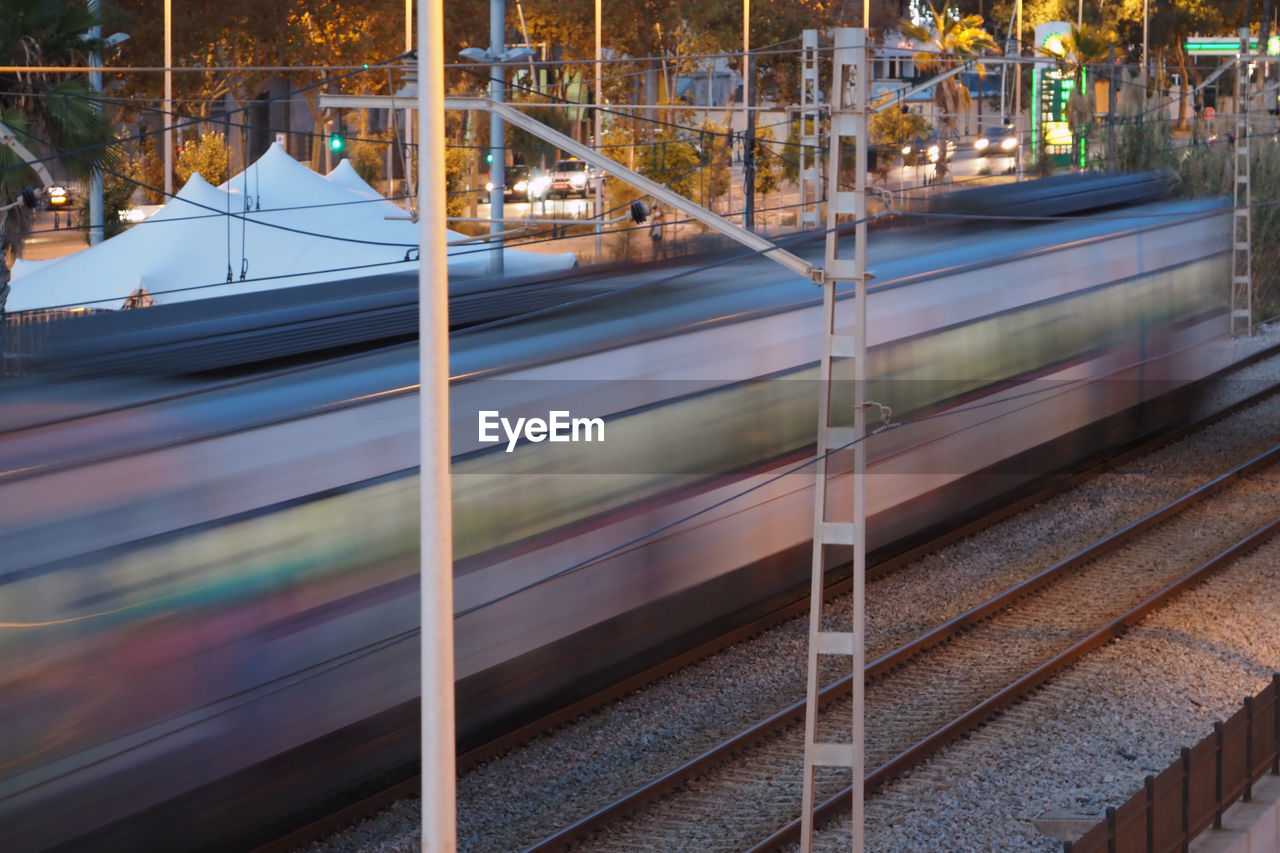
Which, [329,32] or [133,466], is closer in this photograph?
[133,466]

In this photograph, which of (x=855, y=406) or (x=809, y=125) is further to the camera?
(x=809, y=125)

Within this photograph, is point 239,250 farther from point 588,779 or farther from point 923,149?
point 923,149

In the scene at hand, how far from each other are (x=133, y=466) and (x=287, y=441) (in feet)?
3.57

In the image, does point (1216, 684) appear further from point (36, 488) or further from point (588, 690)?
point (36, 488)

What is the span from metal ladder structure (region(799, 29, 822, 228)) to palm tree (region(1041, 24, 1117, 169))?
12.4 ft

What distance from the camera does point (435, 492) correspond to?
6254 millimetres

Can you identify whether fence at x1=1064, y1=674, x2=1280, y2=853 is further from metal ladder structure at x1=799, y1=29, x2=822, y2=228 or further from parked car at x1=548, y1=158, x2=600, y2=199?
parked car at x1=548, y1=158, x2=600, y2=199

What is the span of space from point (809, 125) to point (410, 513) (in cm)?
2024

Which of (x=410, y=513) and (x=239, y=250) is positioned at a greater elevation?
(x=239, y=250)

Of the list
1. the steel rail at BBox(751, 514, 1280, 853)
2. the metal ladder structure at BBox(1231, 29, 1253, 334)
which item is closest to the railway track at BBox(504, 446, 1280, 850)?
the steel rail at BBox(751, 514, 1280, 853)

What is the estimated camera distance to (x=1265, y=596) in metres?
15.7

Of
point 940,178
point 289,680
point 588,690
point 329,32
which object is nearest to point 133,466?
point 289,680

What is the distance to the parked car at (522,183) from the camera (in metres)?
36.2

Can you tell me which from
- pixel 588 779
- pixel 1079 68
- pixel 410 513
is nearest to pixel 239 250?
pixel 1079 68
